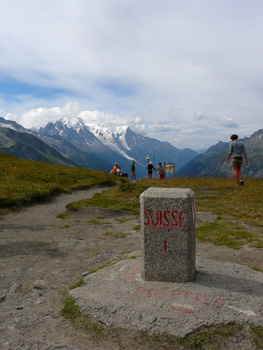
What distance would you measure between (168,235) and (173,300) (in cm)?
121

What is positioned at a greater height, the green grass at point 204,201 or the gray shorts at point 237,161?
the gray shorts at point 237,161

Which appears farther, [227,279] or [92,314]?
[227,279]

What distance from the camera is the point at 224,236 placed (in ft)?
29.5

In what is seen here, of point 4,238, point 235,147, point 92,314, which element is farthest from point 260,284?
point 235,147

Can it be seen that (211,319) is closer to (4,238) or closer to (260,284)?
(260,284)

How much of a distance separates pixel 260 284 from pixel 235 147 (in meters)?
13.4

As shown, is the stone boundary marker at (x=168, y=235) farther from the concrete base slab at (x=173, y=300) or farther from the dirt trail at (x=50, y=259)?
the dirt trail at (x=50, y=259)

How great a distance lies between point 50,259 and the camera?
24.8 feet

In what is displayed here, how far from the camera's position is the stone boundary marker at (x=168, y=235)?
529cm

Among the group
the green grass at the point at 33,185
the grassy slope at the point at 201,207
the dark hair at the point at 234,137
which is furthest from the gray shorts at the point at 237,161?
the green grass at the point at 33,185

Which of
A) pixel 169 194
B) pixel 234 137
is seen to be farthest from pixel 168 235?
pixel 234 137

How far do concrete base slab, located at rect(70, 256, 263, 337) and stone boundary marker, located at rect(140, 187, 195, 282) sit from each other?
0.25 metres

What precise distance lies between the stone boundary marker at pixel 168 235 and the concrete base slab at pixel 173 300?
25 cm

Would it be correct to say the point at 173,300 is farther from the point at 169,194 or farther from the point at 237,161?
the point at 237,161
